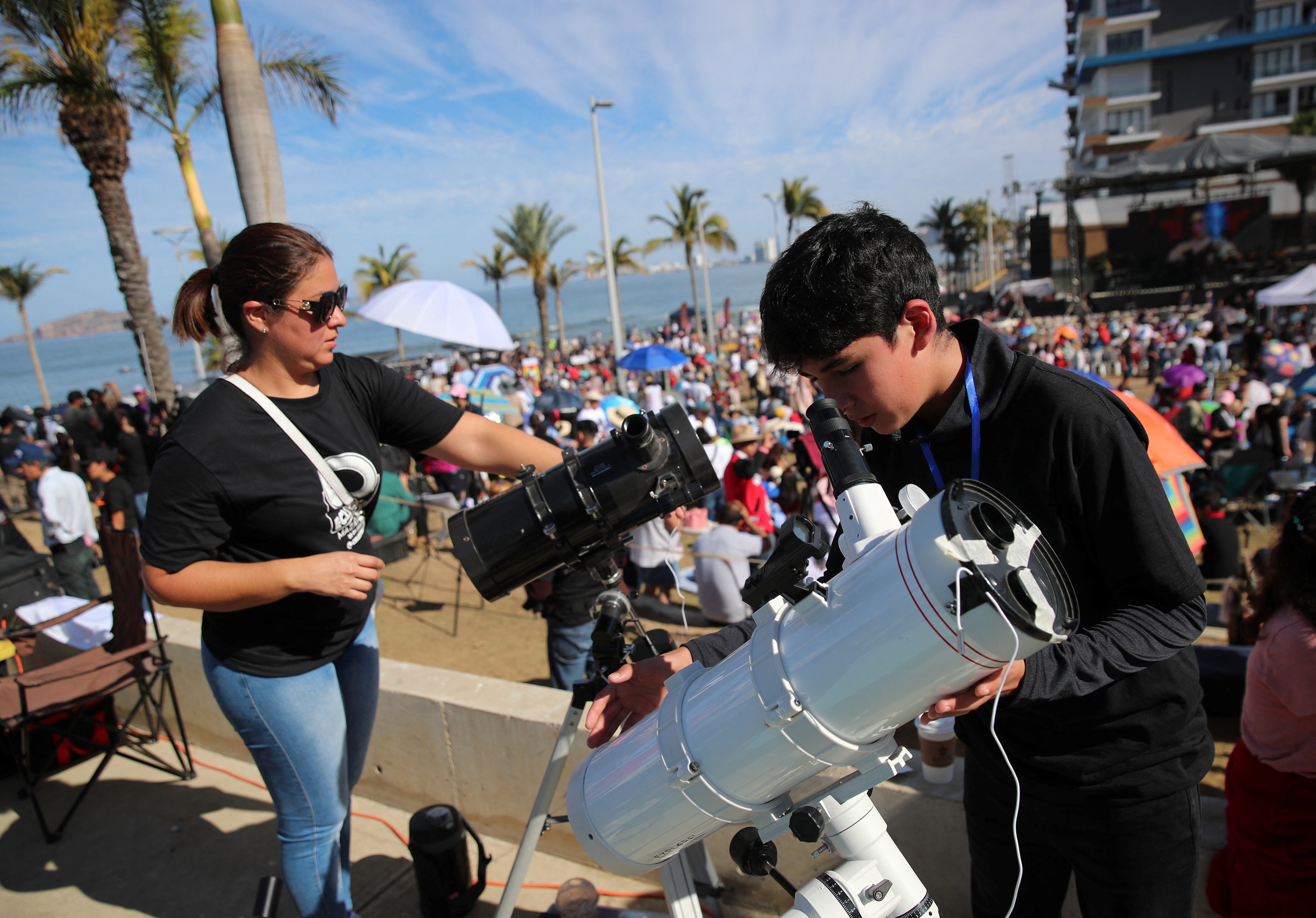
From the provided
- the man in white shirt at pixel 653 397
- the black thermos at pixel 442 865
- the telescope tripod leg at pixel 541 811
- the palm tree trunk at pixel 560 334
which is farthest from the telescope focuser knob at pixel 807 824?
the palm tree trunk at pixel 560 334

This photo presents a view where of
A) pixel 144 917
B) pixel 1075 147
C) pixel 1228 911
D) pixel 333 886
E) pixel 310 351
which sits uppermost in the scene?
pixel 1075 147

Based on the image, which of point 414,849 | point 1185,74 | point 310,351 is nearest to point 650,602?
point 414,849

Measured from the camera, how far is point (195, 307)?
6.37 feet

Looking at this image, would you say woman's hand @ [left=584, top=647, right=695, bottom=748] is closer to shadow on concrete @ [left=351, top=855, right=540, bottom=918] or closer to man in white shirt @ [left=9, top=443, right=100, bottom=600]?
shadow on concrete @ [left=351, top=855, right=540, bottom=918]

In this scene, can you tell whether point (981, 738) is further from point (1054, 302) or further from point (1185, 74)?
point (1185, 74)

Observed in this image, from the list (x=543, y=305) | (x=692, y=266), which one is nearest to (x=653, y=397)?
(x=692, y=266)

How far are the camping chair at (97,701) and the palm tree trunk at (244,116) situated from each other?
280 centimetres

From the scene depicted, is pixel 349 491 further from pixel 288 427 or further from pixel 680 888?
pixel 680 888

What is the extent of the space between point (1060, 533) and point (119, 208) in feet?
50.5

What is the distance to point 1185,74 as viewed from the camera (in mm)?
54281

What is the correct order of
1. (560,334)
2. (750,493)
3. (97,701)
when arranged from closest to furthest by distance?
(97,701), (750,493), (560,334)

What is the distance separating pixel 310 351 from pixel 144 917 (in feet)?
7.97

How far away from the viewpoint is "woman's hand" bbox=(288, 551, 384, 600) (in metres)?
1.72

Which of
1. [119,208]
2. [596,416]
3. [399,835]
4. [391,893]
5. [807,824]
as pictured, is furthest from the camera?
[119,208]
